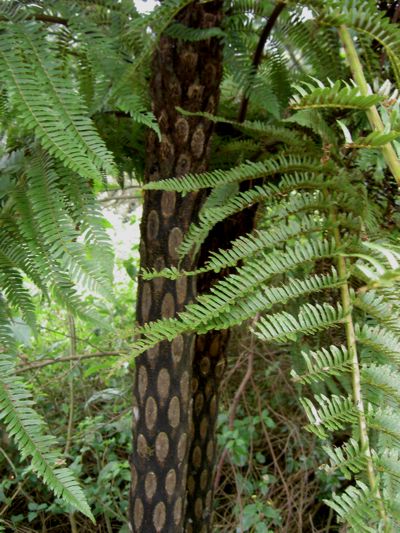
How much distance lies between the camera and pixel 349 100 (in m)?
0.49

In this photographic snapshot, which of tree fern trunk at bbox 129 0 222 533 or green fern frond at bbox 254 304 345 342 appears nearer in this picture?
green fern frond at bbox 254 304 345 342

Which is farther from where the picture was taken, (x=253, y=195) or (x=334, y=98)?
(x=253, y=195)

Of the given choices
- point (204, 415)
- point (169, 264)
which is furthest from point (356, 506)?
point (204, 415)

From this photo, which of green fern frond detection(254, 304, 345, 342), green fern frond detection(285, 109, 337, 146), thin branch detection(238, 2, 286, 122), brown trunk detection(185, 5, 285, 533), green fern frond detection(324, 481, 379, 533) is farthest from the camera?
brown trunk detection(185, 5, 285, 533)

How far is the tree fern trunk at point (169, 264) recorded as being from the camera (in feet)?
2.78

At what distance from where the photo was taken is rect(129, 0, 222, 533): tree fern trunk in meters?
0.85

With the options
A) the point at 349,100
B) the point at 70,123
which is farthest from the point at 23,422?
the point at 349,100

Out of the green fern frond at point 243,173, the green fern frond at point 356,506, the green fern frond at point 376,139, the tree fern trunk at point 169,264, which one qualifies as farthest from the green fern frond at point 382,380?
the tree fern trunk at point 169,264

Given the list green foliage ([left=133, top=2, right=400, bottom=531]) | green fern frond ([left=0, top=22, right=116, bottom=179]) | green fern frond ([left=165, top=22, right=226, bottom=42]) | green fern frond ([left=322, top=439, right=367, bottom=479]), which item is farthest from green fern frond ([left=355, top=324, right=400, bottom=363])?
green fern frond ([left=165, top=22, right=226, bottom=42])

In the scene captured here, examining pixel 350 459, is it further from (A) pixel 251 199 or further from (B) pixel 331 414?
(A) pixel 251 199

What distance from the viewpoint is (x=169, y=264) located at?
91 cm

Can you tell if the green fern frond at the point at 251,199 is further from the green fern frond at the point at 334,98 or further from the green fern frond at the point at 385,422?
the green fern frond at the point at 385,422

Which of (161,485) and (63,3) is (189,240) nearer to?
(63,3)

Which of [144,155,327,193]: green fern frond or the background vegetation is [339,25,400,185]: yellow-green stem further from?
[144,155,327,193]: green fern frond
